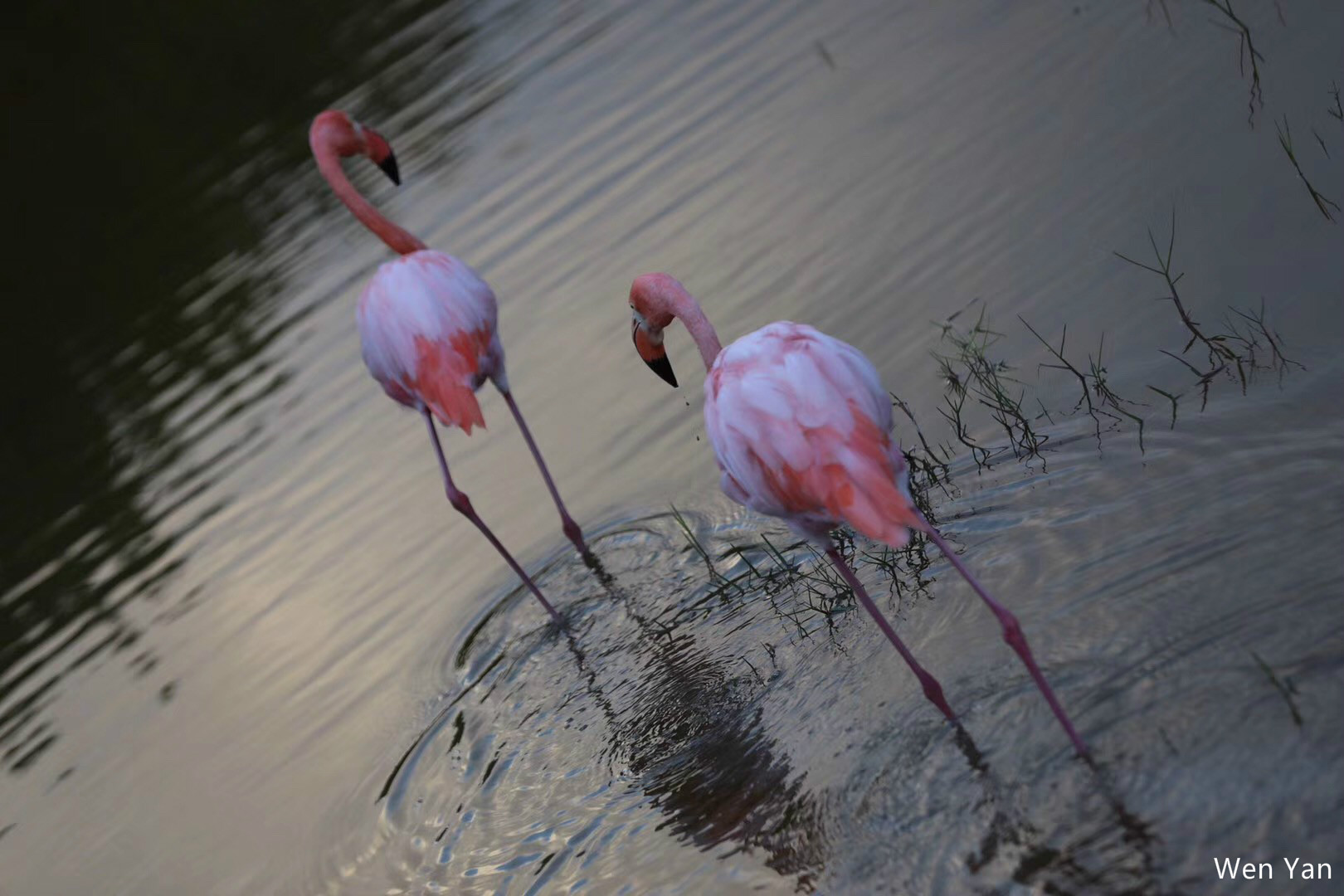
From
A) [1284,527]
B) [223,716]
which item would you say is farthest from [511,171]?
[1284,527]

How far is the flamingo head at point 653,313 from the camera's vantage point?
4.15 meters

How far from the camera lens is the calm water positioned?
3.09 m

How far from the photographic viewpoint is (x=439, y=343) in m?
4.74

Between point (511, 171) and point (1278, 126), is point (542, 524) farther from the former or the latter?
point (511, 171)

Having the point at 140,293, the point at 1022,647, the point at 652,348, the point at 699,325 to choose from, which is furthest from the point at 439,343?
the point at 140,293

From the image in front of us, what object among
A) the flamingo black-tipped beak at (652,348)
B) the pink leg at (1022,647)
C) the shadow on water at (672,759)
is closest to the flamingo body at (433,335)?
the flamingo black-tipped beak at (652,348)

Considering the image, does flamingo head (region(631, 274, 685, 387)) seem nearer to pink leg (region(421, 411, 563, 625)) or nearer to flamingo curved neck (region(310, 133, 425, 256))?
pink leg (region(421, 411, 563, 625))

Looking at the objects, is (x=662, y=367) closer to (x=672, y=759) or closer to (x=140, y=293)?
(x=672, y=759)

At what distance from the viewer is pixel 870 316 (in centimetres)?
529

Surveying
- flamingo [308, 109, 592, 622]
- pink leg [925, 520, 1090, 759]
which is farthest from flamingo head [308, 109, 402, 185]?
A: pink leg [925, 520, 1090, 759]

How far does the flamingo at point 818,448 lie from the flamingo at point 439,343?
4.48 ft

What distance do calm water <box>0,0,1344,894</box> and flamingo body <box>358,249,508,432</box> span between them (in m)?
0.80

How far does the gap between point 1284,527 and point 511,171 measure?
20.7 feet

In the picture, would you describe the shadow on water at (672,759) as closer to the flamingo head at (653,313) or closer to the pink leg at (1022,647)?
the pink leg at (1022,647)
